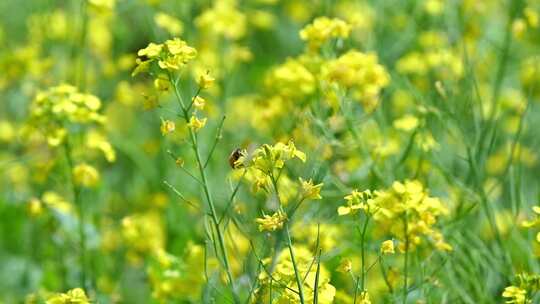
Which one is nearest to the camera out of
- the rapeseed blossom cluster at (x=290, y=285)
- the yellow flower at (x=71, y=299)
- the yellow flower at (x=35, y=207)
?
the rapeseed blossom cluster at (x=290, y=285)

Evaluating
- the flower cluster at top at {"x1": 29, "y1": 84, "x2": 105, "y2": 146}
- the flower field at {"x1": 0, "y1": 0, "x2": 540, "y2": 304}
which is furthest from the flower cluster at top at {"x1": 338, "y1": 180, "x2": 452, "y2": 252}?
the flower cluster at top at {"x1": 29, "y1": 84, "x2": 105, "y2": 146}

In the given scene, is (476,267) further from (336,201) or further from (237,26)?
(237,26)

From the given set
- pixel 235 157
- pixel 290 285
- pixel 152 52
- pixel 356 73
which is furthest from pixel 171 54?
pixel 356 73

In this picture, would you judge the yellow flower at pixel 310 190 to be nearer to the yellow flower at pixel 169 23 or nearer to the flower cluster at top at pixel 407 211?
the flower cluster at top at pixel 407 211

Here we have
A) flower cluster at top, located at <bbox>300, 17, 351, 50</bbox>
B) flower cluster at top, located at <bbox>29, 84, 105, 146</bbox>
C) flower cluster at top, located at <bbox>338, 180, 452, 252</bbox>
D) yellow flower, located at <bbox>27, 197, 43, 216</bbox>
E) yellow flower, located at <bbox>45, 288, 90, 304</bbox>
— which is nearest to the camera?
yellow flower, located at <bbox>45, 288, 90, 304</bbox>

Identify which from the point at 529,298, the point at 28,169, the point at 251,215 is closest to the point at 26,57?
the point at 28,169

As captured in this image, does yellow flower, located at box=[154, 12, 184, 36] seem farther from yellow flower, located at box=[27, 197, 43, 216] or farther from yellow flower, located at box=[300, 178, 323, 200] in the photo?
yellow flower, located at box=[300, 178, 323, 200]

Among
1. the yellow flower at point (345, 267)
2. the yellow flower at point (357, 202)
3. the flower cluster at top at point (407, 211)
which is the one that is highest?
the flower cluster at top at point (407, 211)

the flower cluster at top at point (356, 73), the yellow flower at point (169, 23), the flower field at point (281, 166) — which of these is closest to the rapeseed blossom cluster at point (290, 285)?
the flower field at point (281, 166)

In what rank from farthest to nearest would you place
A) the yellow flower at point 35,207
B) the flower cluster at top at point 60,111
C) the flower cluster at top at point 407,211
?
1. the yellow flower at point 35,207
2. the flower cluster at top at point 60,111
3. the flower cluster at top at point 407,211
